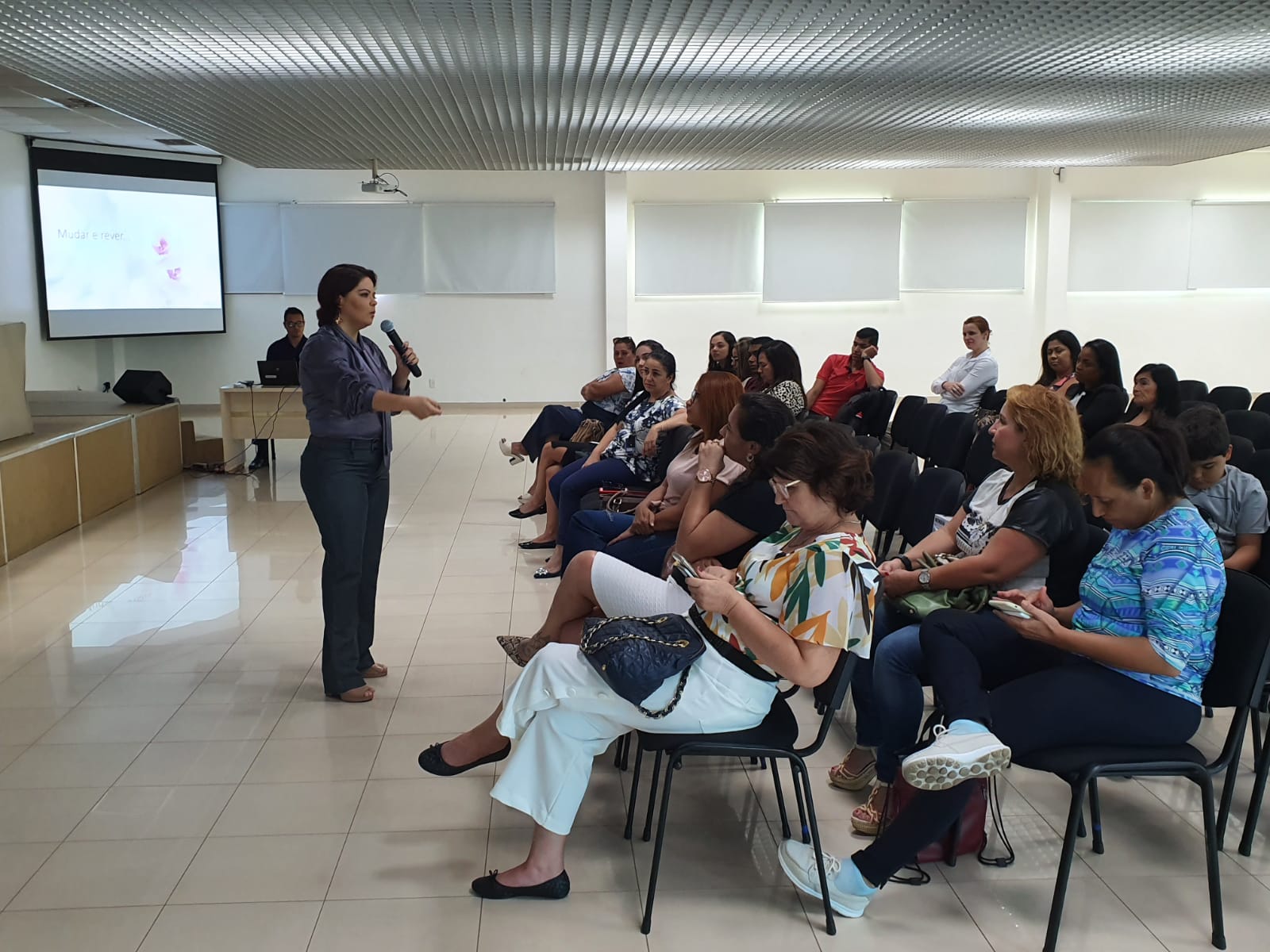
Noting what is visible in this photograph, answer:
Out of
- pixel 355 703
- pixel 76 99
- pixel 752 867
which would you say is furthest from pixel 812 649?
pixel 76 99

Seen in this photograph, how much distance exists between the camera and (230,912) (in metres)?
2.45

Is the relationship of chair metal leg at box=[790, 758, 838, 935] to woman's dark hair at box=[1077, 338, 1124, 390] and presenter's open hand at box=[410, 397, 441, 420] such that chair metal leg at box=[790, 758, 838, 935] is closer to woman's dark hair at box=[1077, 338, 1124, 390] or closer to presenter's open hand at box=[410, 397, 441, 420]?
presenter's open hand at box=[410, 397, 441, 420]

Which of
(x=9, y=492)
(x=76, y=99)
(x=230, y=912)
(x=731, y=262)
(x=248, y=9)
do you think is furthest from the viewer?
(x=731, y=262)

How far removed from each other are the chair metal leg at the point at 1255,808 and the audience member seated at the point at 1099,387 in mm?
2944

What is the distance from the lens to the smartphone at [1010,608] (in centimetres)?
240

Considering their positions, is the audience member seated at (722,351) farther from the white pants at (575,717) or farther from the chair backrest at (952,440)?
the white pants at (575,717)

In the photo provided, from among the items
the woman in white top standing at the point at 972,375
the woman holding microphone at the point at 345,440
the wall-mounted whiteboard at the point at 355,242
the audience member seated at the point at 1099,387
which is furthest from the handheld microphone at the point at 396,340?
the wall-mounted whiteboard at the point at 355,242

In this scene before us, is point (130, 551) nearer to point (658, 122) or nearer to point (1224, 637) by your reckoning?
point (658, 122)

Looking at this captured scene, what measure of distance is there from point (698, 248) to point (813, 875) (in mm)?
10884

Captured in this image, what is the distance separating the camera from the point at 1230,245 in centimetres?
1292

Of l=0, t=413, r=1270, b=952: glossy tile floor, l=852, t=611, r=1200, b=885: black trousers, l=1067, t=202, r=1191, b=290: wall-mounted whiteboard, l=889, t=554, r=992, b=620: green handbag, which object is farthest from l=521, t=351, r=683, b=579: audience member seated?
l=1067, t=202, r=1191, b=290: wall-mounted whiteboard

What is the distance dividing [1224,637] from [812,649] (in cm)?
92

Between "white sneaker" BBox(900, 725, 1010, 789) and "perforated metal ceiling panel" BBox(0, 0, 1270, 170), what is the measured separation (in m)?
2.88

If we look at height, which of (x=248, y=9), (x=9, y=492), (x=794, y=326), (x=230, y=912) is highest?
(x=248, y=9)
